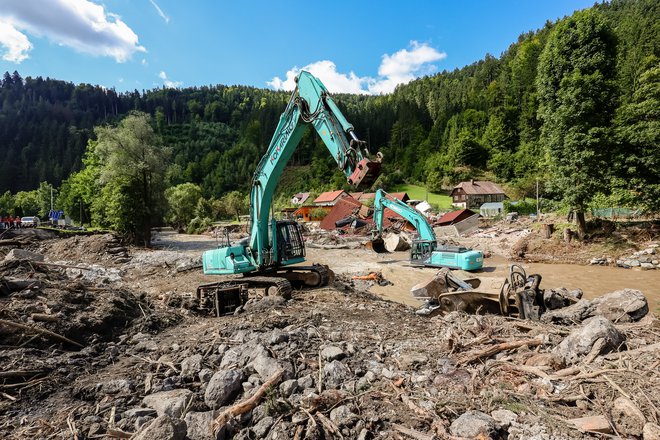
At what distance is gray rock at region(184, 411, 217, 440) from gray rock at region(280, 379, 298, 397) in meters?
0.76

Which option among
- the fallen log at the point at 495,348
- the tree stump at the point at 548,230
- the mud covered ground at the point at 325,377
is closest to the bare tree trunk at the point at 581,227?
the tree stump at the point at 548,230

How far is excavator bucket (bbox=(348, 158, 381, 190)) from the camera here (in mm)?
6840

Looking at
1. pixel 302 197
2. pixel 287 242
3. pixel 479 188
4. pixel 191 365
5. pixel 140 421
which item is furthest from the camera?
pixel 302 197

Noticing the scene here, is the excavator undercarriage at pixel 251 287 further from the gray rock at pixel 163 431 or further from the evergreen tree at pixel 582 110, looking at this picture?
the evergreen tree at pixel 582 110

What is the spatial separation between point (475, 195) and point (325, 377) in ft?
201

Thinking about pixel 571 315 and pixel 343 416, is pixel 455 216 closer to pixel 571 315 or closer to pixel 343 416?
pixel 571 315

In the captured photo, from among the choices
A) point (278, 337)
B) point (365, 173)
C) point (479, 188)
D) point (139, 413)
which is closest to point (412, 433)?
point (278, 337)

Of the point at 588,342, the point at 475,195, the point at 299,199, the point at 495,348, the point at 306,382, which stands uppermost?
the point at 299,199

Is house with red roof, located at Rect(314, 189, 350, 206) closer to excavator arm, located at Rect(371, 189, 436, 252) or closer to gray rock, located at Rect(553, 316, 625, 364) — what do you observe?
excavator arm, located at Rect(371, 189, 436, 252)

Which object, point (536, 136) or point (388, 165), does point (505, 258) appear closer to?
point (536, 136)

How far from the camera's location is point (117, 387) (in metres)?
4.32

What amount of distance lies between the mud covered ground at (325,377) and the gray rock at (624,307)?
5cm

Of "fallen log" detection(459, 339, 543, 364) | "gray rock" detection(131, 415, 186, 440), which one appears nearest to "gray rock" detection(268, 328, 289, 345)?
"gray rock" detection(131, 415, 186, 440)

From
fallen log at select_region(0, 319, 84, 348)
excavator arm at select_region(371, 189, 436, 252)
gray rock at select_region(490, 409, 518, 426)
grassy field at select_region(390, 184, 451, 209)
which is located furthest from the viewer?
grassy field at select_region(390, 184, 451, 209)
